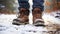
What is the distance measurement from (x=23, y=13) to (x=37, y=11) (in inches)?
4.5

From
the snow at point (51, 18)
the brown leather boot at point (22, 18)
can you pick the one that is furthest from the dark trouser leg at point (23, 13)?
the snow at point (51, 18)

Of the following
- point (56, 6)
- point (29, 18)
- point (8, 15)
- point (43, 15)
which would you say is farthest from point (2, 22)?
point (56, 6)

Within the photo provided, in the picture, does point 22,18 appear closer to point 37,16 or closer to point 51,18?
point 37,16

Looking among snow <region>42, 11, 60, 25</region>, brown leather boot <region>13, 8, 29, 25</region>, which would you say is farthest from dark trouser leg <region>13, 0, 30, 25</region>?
snow <region>42, 11, 60, 25</region>

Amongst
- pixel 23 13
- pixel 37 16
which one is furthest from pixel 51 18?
pixel 23 13

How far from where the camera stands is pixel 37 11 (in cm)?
100

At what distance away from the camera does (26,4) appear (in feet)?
3.26

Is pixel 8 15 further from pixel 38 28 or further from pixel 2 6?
pixel 38 28

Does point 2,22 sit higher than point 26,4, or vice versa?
point 26,4

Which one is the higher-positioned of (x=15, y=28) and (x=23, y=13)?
(x=23, y=13)

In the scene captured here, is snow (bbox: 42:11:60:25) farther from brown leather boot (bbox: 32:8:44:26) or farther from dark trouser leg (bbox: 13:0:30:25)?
dark trouser leg (bbox: 13:0:30:25)

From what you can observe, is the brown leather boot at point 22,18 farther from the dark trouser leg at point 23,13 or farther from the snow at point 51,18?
the snow at point 51,18

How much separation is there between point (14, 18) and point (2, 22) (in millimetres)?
99

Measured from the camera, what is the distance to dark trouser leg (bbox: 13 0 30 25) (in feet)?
3.25
